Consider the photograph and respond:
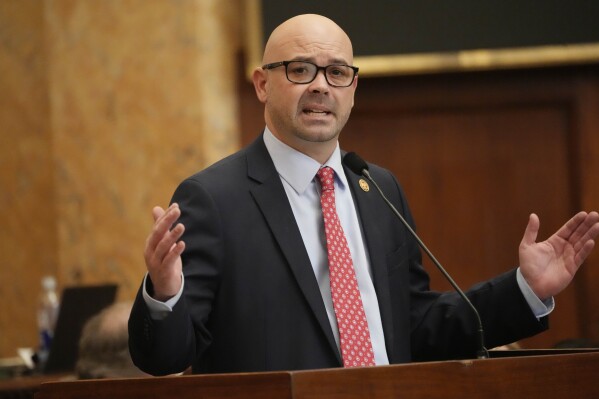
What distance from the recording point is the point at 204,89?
226 inches

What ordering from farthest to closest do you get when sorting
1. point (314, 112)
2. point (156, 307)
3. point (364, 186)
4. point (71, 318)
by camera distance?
point (71, 318)
point (364, 186)
point (314, 112)
point (156, 307)

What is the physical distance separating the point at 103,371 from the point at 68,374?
4.80ft

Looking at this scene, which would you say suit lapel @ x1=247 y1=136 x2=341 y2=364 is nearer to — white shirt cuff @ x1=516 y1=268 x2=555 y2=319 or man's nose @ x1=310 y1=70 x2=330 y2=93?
man's nose @ x1=310 y1=70 x2=330 y2=93

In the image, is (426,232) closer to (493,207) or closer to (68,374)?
(493,207)

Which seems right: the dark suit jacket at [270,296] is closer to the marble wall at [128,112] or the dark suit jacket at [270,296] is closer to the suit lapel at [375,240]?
the suit lapel at [375,240]

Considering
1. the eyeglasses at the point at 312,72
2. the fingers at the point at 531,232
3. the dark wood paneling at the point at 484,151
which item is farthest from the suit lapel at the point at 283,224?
the dark wood paneling at the point at 484,151

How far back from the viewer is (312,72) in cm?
282

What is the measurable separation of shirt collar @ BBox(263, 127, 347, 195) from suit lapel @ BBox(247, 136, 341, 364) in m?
0.02

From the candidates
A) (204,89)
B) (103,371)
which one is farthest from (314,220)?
(204,89)

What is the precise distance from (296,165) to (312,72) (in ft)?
0.80

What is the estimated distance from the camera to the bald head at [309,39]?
282 cm

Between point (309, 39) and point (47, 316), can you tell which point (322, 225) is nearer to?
point (309, 39)

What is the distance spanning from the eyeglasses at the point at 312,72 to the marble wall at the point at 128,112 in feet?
9.52

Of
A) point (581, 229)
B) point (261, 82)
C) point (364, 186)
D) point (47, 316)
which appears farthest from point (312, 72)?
point (47, 316)
